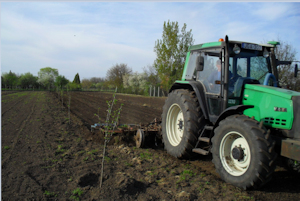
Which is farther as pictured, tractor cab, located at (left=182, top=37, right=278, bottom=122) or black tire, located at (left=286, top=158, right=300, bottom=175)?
tractor cab, located at (left=182, top=37, right=278, bottom=122)

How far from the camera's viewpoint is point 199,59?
4543 millimetres

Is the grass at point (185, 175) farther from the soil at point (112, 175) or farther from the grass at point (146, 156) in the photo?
the grass at point (146, 156)

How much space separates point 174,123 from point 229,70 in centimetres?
208

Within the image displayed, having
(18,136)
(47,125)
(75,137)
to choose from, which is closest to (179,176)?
(75,137)

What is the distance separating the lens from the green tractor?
342 centimetres

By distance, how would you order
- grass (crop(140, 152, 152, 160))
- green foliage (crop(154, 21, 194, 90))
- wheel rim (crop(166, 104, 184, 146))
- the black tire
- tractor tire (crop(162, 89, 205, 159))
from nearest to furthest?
the black tire < tractor tire (crop(162, 89, 205, 159)) < grass (crop(140, 152, 152, 160)) < wheel rim (crop(166, 104, 184, 146)) < green foliage (crop(154, 21, 194, 90))

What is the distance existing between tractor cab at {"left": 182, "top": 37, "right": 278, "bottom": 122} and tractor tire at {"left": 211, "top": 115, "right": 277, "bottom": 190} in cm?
62

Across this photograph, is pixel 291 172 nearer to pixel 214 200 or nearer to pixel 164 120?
pixel 214 200

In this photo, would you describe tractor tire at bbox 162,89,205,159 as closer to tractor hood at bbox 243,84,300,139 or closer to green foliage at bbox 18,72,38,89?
tractor hood at bbox 243,84,300,139

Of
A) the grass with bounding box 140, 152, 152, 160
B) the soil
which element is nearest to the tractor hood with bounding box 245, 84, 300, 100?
the soil

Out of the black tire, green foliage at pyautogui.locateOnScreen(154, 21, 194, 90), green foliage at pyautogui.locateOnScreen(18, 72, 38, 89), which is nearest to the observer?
the black tire

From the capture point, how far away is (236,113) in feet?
13.8

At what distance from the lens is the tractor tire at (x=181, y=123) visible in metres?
4.87

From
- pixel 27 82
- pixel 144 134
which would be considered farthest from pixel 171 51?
pixel 27 82
